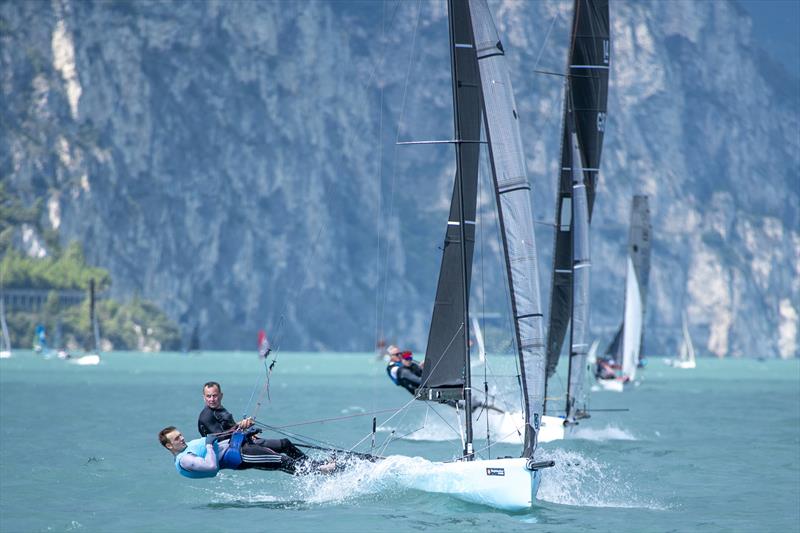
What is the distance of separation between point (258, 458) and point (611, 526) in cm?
697

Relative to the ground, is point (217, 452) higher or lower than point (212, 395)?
lower

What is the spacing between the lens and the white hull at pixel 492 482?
1115 inches

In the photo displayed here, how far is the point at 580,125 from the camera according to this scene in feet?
147

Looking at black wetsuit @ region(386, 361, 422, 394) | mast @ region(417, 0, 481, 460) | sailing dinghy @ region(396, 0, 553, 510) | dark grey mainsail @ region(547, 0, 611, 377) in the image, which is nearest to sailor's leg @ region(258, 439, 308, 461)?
sailing dinghy @ region(396, 0, 553, 510)

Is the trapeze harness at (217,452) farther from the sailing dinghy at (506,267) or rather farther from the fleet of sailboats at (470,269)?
the sailing dinghy at (506,267)

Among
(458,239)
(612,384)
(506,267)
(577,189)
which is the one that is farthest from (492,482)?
(612,384)

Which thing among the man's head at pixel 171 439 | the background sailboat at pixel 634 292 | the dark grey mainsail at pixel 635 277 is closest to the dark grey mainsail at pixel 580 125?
the man's head at pixel 171 439

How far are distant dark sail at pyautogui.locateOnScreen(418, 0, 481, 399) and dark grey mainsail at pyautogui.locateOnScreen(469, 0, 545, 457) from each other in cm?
123

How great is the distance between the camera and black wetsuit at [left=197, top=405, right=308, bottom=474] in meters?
28.1

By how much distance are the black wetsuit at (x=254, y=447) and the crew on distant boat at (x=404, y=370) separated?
11.4 metres

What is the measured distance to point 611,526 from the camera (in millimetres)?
28078

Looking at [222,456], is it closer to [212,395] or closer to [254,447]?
[254,447]

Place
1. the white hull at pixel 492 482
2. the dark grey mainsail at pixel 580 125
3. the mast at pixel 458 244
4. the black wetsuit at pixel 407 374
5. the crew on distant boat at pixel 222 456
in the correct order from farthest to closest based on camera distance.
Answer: the dark grey mainsail at pixel 580 125 → the black wetsuit at pixel 407 374 → the mast at pixel 458 244 → the white hull at pixel 492 482 → the crew on distant boat at pixel 222 456

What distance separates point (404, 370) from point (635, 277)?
1697 inches
